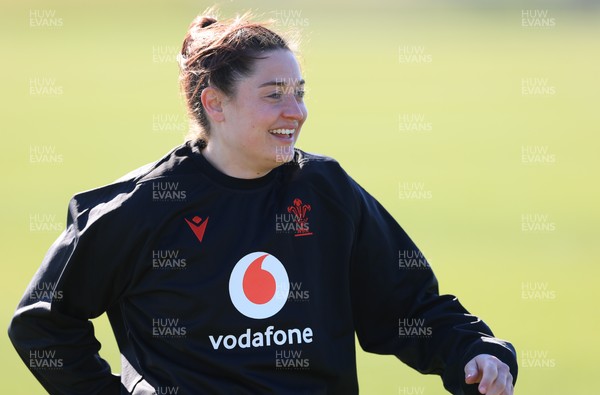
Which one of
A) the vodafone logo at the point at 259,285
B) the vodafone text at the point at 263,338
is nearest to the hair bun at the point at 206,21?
the vodafone logo at the point at 259,285

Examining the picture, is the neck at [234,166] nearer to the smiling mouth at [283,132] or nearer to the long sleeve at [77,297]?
the smiling mouth at [283,132]

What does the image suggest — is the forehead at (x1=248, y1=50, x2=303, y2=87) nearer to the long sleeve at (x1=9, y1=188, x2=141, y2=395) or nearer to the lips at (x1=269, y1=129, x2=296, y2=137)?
the lips at (x1=269, y1=129, x2=296, y2=137)

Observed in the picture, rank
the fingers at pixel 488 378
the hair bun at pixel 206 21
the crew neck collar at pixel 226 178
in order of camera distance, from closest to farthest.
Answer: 1. the fingers at pixel 488 378
2. the crew neck collar at pixel 226 178
3. the hair bun at pixel 206 21

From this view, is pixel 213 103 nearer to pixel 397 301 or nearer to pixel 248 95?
pixel 248 95

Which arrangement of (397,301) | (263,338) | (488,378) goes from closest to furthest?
1. (488,378)
2. (263,338)
3. (397,301)

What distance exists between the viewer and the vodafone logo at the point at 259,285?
11.0ft

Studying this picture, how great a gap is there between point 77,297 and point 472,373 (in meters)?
1.25

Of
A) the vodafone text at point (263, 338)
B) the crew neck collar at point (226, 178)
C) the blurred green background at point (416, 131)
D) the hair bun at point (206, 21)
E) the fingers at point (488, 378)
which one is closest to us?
the fingers at point (488, 378)

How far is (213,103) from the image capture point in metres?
3.60

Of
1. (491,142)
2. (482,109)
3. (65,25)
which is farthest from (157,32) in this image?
(491,142)

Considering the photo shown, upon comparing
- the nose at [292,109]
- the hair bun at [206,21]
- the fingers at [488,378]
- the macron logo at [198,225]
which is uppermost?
the hair bun at [206,21]

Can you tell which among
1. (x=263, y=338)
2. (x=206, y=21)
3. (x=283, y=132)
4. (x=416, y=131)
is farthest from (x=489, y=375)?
(x=416, y=131)

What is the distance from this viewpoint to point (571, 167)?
1195 cm

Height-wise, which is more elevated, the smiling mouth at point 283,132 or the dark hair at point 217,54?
the dark hair at point 217,54
